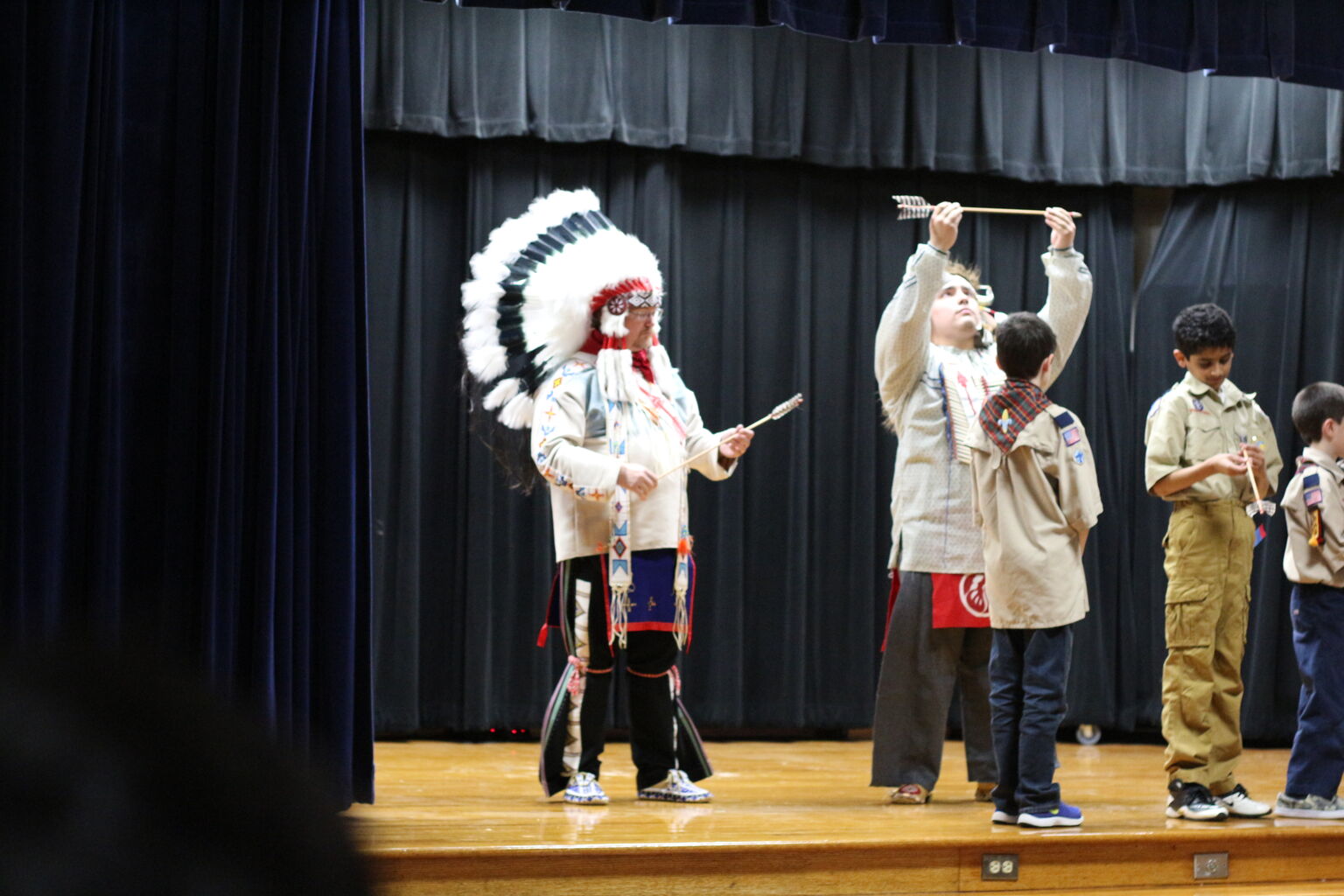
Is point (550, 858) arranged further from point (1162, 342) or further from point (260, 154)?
point (1162, 342)

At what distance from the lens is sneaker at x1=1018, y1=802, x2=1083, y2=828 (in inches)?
126

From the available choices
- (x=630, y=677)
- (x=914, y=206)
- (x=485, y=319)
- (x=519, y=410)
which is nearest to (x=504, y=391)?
(x=519, y=410)

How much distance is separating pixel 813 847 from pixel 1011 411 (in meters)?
1.04

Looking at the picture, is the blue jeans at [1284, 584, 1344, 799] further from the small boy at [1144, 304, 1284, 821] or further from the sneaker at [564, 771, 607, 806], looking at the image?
the sneaker at [564, 771, 607, 806]

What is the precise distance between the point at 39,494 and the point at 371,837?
2.91m

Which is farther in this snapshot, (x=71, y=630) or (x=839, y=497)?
(x=839, y=497)

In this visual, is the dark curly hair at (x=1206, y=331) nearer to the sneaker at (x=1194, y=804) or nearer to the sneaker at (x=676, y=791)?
the sneaker at (x=1194, y=804)

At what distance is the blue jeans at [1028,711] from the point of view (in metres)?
3.18

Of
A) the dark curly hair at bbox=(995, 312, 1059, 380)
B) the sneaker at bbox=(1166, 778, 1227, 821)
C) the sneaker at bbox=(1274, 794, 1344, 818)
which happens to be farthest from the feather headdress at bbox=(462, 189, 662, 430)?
the sneaker at bbox=(1274, 794, 1344, 818)

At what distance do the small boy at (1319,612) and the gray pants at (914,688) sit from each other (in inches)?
28.8

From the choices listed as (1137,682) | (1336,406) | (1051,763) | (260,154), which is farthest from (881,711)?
(1137,682)

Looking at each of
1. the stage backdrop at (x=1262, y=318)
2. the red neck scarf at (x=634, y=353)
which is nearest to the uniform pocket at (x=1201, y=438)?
the red neck scarf at (x=634, y=353)

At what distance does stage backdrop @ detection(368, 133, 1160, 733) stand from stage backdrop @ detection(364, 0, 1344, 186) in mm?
164

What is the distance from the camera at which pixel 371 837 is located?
0.36 meters
